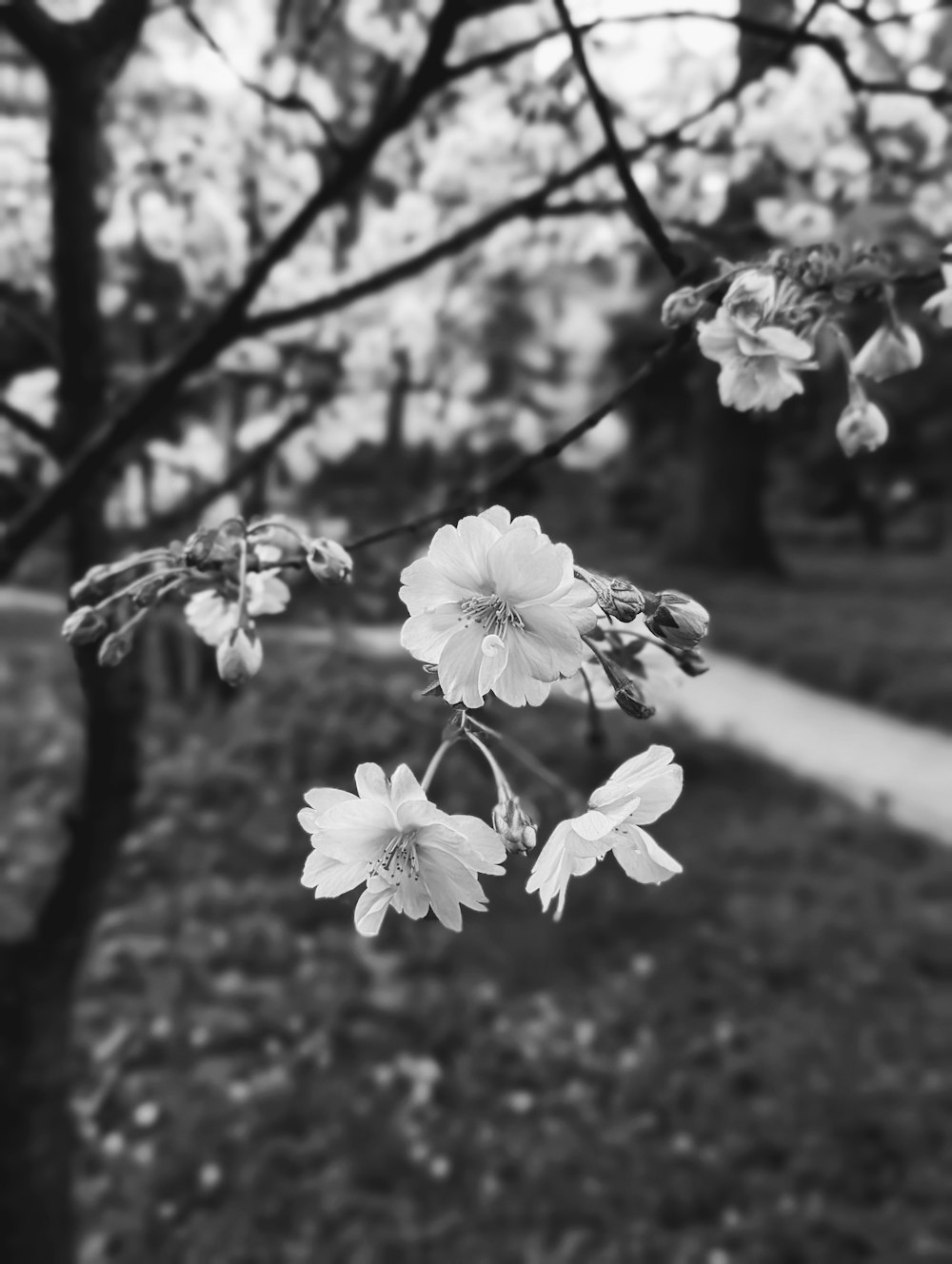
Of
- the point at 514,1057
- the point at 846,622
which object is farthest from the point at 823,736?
the point at 514,1057

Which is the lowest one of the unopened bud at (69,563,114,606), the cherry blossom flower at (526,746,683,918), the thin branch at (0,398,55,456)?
the cherry blossom flower at (526,746,683,918)

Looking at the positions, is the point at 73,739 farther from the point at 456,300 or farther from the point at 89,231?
the point at 89,231

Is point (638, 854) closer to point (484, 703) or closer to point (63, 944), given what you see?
point (484, 703)

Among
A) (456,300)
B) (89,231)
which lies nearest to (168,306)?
(456,300)

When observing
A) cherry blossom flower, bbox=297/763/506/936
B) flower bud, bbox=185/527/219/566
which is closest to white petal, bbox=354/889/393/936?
cherry blossom flower, bbox=297/763/506/936

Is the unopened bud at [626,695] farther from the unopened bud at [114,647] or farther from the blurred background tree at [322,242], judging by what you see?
the blurred background tree at [322,242]

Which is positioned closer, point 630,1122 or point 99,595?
point 99,595

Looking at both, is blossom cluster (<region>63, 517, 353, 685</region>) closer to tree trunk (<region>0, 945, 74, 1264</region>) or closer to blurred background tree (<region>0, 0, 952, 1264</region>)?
blurred background tree (<region>0, 0, 952, 1264</region>)

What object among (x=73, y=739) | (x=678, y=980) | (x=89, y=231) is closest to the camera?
(x=89, y=231)
